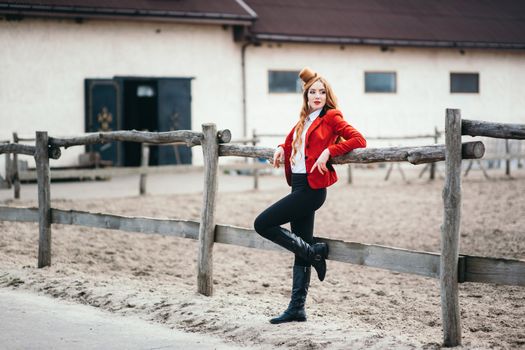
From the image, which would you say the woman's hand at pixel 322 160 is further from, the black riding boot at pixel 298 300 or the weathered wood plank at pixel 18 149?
the weathered wood plank at pixel 18 149

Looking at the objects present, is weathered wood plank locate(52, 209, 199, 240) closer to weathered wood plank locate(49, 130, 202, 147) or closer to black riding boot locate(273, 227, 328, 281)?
weathered wood plank locate(49, 130, 202, 147)

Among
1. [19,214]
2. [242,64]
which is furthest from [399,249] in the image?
[242,64]

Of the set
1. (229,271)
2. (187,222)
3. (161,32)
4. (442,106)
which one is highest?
(161,32)

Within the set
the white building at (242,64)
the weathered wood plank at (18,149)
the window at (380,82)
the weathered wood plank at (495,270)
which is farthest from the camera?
the window at (380,82)

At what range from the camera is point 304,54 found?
2189 cm

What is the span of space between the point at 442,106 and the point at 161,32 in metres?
8.30

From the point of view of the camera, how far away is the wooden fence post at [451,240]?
5441 millimetres

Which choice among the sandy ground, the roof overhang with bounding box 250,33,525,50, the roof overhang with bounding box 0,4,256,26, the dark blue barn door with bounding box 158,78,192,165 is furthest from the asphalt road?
the roof overhang with bounding box 250,33,525,50

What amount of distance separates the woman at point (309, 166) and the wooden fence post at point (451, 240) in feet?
2.18

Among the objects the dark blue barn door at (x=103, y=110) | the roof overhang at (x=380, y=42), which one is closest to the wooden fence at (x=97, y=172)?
the dark blue barn door at (x=103, y=110)

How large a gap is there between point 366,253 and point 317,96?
1.13 metres

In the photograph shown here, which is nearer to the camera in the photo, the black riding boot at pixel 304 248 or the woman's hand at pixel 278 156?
the black riding boot at pixel 304 248

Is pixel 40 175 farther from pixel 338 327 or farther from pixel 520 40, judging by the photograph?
pixel 520 40

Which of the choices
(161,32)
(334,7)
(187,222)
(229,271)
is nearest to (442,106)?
(334,7)
